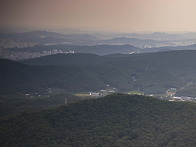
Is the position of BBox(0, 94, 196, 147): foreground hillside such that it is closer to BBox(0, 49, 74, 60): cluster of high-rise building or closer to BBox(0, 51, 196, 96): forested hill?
BBox(0, 51, 196, 96): forested hill

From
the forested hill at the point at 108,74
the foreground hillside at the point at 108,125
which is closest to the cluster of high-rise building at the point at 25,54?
the forested hill at the point at 108,74

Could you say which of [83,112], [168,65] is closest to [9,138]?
[83,112]

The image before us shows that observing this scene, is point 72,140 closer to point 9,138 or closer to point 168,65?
point 9,138

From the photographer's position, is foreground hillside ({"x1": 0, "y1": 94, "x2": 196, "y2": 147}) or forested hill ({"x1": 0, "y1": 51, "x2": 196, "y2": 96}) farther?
forested hill ({"x1": 0, "y1": 51, "x2": 196, "y2": 96})

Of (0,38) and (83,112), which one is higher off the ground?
(0,38)

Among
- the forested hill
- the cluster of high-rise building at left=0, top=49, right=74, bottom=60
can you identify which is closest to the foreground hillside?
the forested hill

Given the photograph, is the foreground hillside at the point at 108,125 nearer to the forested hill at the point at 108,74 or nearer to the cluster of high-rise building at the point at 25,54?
the forested hill at the point at 108,74

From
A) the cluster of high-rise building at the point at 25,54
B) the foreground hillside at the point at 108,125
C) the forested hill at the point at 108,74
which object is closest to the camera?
the foreground hillside at the point at 108,125

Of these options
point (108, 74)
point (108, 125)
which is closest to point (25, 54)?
point (108, 74)
